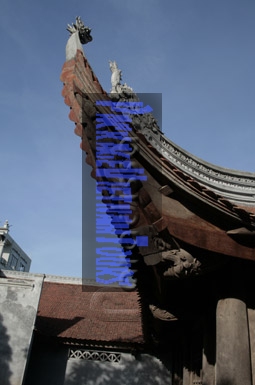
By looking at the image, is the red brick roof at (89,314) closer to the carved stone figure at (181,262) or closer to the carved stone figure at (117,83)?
the carved stone figure at (117,83)

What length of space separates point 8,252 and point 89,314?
1076 inches

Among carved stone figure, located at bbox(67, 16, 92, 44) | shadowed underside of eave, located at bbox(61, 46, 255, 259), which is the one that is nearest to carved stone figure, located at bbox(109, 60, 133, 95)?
carved stone figure, located at bbox(67, 16, 92, 44)

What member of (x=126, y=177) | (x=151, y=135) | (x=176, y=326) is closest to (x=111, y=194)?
(x=126, y=177)

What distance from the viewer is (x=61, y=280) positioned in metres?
20.1

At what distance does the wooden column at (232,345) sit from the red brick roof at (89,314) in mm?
8136

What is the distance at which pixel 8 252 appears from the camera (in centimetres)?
3962

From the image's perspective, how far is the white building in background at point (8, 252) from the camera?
125 ft

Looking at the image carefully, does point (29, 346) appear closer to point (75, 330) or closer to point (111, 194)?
point (75, 330)

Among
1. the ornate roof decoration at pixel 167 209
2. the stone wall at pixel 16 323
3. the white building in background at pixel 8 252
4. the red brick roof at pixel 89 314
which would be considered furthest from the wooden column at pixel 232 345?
the white building in background at pixel 8 252

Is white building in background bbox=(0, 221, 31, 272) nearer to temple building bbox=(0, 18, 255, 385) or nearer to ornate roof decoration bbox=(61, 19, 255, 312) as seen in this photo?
temple building bbox=(0, 18, 255, 385)

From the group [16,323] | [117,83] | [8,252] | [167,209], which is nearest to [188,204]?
[167,209]

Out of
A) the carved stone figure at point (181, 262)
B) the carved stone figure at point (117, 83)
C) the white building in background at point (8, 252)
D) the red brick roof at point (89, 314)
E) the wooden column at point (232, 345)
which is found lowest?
the wooden column at point (232, 345)

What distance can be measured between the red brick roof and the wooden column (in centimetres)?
814

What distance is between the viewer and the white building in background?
3812 centimetres
